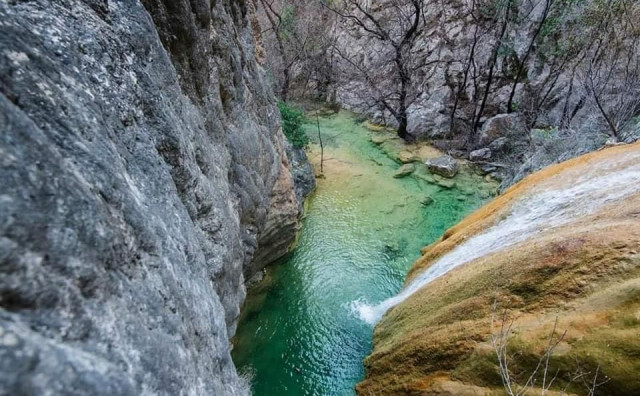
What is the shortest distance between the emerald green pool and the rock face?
3.96 meters

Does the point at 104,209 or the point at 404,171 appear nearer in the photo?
the point at 104,209

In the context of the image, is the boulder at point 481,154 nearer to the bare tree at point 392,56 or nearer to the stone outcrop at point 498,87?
the stone outcrop at point 498,87

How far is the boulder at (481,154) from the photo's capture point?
53.5 feet

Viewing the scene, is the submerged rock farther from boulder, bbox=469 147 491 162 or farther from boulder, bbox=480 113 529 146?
boulder, bbox=480 113 529 146

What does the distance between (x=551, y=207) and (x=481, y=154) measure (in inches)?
370

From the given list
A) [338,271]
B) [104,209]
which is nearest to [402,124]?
[338,271]

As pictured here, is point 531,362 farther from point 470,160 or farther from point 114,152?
point 470,160

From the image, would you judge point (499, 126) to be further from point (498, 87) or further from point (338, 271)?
point (338, 271)

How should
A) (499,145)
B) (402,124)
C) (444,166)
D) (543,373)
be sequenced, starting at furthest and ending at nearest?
1. (402,124)
2. (499,145)
3. (444,166)
4. (543,373)

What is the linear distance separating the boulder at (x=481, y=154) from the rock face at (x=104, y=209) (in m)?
13.8

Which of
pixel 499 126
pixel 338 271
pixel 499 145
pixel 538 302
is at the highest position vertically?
pixel 538 302

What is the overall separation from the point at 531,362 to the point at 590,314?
910 millimetres

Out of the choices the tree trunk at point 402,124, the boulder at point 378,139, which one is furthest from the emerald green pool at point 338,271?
the tree trunk at point 402,124

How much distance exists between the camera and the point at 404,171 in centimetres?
1599
